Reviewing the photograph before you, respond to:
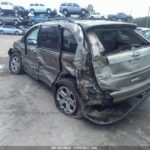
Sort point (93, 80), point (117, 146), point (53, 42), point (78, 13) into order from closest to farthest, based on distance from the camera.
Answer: point (117, 146)
point (93, 80)
point (53, 42)
point (78, 13)

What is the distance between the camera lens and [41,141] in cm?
363

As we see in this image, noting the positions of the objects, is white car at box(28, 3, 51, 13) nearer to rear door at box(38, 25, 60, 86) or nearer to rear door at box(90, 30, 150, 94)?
rear door at box(38, 25, 60, 86)

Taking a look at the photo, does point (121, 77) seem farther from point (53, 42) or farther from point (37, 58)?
point (37, 58)

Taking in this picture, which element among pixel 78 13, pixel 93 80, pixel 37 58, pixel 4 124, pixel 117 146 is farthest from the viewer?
pixel 78 13

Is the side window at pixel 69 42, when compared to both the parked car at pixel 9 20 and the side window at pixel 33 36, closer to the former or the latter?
the side window at pixel 33 36

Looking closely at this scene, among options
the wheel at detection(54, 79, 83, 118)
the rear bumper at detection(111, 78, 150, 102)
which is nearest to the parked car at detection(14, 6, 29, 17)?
the wheel at detection(54, 79, 83, 118)

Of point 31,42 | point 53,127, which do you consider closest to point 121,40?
point 53,127

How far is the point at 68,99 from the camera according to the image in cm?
440

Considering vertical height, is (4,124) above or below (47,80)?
below

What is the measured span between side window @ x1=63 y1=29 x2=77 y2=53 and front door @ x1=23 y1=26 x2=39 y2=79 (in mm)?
1291

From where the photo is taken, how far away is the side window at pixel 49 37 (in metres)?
4.77

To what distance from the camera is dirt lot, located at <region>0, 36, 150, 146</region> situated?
3658 millimetres

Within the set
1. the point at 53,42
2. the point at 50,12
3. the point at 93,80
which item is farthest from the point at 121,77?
the point at 50,12

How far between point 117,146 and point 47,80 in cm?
225
